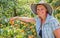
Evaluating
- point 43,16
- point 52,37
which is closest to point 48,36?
point 52,37

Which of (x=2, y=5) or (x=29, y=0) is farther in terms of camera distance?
(x=29, y=0)

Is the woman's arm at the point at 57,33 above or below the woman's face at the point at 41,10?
below

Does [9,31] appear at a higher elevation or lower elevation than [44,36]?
lower

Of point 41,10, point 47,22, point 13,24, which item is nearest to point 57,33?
point 47,22

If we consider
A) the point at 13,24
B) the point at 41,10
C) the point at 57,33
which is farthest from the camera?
the point at 13,24

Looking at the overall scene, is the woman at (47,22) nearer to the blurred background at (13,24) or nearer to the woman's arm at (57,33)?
the woman's arm at (57,33)

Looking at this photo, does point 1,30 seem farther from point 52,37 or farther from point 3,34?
point 52,37

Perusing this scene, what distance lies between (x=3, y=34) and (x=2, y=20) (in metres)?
0.29

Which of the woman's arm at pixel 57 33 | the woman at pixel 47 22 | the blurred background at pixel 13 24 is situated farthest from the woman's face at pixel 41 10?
the blurred background at pixel 13 24

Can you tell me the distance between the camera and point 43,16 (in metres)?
3.13

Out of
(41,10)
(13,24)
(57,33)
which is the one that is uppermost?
(41,10)

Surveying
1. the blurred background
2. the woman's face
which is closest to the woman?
the woman's face

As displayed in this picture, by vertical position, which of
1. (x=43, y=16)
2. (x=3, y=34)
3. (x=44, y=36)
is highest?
(x=43, y=16)

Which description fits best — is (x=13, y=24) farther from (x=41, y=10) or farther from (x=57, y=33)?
(x=57, y=33)
